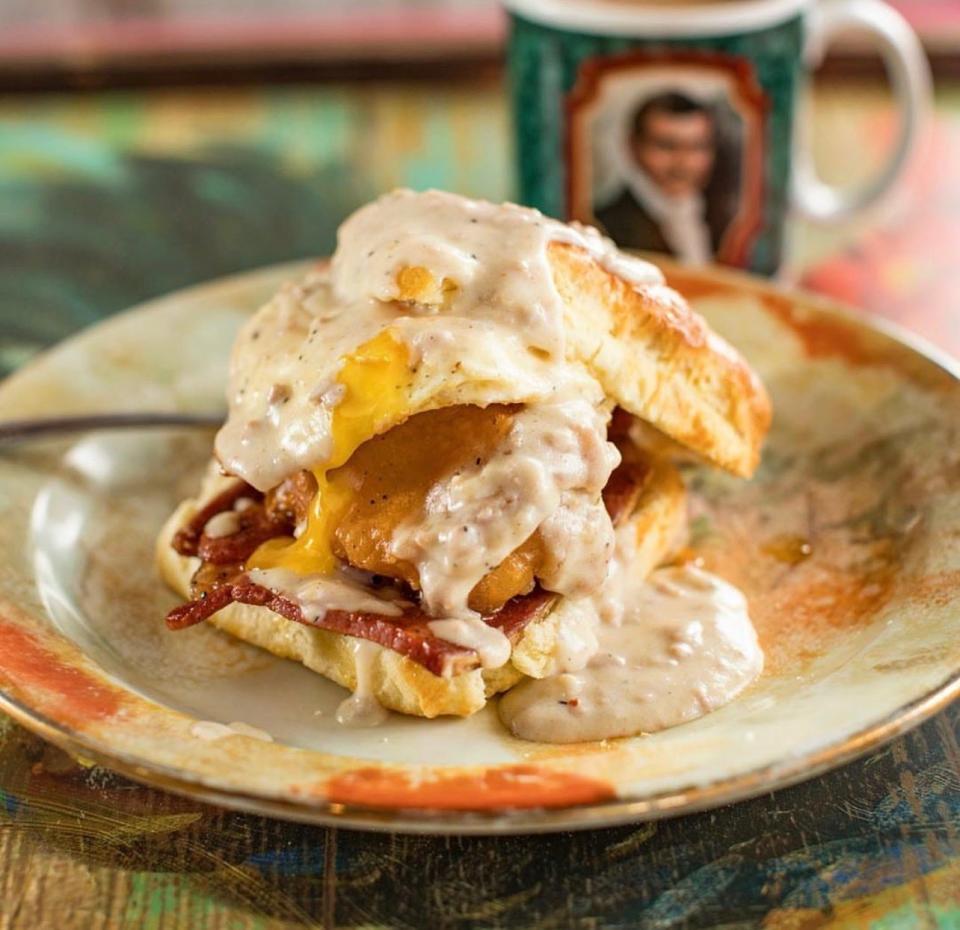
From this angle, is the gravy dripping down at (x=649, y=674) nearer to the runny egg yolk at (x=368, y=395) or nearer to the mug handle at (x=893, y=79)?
the runny egg yolk at (x=368, y=395)

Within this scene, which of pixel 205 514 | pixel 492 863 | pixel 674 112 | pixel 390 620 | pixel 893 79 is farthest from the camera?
pixel 893 79

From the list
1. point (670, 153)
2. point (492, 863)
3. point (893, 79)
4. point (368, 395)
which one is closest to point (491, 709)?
point (492, 863)

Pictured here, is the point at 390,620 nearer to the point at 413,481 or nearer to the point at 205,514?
the point at 413,481

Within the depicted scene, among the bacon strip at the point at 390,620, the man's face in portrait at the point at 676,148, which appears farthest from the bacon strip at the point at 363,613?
the man's face in portrait at the point at 676,148

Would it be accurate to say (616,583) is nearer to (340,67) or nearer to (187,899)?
(187,899)

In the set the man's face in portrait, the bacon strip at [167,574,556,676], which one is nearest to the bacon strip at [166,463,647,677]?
the bacon strip at [167,574,556,676]

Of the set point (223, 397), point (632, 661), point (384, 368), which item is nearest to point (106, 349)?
point (223, 397)
